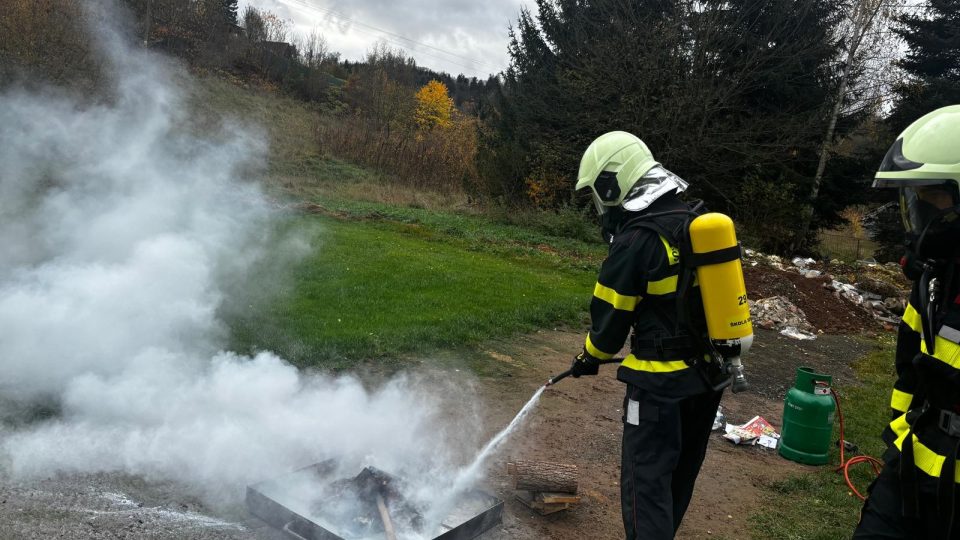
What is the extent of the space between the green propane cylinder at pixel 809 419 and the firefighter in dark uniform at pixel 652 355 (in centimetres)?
287

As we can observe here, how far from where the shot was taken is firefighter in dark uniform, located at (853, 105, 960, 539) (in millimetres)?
2350

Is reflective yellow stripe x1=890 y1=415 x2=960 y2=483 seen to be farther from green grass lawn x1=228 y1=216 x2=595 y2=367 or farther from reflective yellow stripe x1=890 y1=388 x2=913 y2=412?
green grass lawn x1=228 y1=216 x2=595 y2=367

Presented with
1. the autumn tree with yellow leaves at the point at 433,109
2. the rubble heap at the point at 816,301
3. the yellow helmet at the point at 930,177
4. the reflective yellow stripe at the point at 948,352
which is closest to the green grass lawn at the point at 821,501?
the reflective yellow stripe at the point at 948,352

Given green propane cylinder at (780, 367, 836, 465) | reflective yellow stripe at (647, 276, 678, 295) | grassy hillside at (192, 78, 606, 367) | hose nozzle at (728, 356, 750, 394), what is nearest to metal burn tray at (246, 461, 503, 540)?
hose nozzle at (728, 356, 750, 394)

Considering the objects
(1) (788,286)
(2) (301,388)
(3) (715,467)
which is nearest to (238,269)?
(2) (301,388)

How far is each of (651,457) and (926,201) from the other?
1720mm

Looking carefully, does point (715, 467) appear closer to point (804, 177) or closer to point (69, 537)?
point (69, 537)

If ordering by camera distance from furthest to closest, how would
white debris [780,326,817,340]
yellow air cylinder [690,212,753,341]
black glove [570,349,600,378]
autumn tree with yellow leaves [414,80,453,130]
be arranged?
autumn tree with yellow leaves [414,80,453,130] → white debris [780,326,817,340] → black glove [570,349,600,378] → yellow air cylinder [690,212,753,341]

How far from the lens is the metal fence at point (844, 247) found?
89.7ft

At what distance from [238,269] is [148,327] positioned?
12.0ft

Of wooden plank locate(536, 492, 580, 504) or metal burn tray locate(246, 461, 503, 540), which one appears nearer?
metal burn tray locate(246, 461, 503, 540)

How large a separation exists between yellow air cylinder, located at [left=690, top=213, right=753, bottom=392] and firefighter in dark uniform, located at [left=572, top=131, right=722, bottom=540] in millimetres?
111

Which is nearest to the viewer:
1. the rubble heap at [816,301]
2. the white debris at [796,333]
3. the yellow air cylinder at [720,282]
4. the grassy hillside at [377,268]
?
the yellow air cylinder at [720,282]

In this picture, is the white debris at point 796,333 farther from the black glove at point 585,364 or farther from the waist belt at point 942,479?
the waist belt at point 942,479
